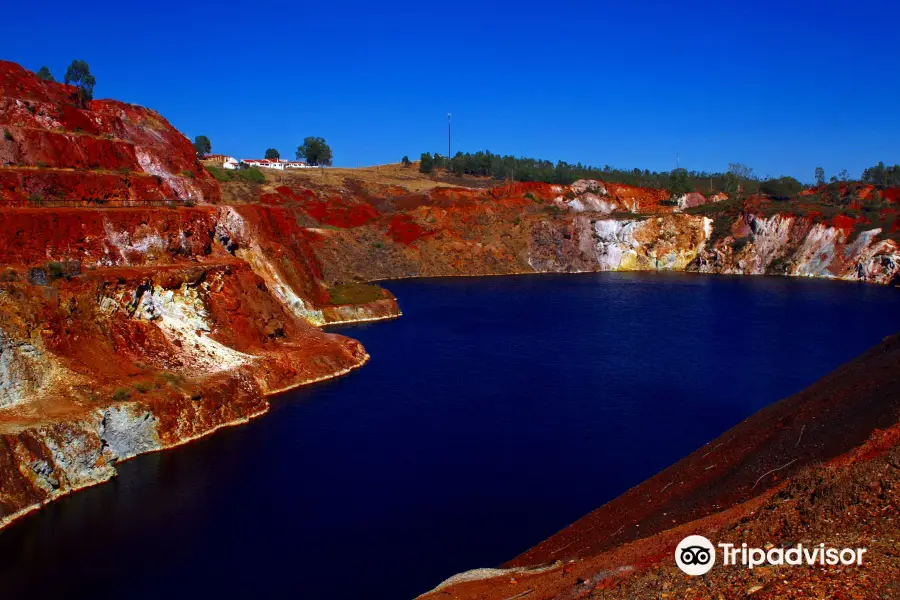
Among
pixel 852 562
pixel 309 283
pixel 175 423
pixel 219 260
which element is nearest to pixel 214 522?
pixel 175 423

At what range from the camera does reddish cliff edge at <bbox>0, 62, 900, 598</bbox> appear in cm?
1767

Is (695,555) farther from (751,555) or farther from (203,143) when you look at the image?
(203,143)

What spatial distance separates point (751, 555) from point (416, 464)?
61.1 feet

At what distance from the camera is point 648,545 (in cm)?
1747

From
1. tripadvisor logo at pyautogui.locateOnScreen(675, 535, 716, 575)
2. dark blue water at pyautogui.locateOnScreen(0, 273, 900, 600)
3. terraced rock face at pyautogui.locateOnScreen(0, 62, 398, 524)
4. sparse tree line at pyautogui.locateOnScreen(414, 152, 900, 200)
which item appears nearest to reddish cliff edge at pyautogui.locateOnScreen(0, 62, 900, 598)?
terraced rock face at pyautogui.locateOnScreen(0, 62, 398, 524)

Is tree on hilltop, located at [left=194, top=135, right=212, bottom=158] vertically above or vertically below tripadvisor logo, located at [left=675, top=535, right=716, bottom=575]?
above

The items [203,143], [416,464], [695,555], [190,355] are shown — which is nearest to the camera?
[695,555]

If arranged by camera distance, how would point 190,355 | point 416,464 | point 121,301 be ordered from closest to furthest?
point 416,464 < point 121,301 < point 190,355

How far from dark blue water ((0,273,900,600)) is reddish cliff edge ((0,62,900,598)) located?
7.07 ft

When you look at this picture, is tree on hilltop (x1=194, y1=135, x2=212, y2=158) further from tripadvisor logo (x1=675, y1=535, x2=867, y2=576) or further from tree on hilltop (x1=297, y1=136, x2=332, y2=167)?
tripadvisor logo (x1=675, y1=535, x2=867, y2=576)

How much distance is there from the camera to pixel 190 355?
40.1 m

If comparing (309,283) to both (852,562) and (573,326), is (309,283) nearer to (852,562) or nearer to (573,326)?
(573,326)

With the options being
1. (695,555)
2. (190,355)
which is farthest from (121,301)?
(695,555)

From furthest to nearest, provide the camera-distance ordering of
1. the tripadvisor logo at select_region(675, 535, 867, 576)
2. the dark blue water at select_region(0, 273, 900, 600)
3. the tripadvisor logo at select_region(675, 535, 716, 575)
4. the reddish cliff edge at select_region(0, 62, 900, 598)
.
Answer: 1. the dark blue water at select_region(0, 273, 900, 600)
2. the reddish cliff edge at select_region(0, 62, 900, 598)
3. the tripadvisor logo at select_region(675, 535, 716, 575)
4. the tripadvisor logo at select_region(675, 535, 867, 576)
